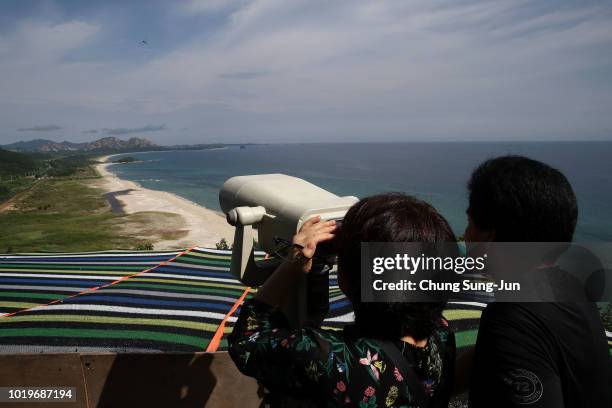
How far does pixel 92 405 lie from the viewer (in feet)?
8.58

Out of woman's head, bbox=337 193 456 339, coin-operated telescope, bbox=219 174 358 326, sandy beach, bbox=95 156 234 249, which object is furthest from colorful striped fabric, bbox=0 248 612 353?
sandy beach, bbox=95 156 234 249

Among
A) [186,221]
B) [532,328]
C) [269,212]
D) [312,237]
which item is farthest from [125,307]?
[186,221]

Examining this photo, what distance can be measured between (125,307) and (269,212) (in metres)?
2.36

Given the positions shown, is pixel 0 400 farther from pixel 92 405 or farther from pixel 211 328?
pixel 211 328

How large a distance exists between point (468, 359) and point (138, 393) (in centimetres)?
201

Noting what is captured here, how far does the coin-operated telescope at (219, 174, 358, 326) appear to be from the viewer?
195 cm

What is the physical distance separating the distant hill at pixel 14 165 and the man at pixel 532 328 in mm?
103951

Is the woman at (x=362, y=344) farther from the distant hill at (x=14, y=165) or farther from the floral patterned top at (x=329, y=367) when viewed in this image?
the distant hill at (x=14, y=165)

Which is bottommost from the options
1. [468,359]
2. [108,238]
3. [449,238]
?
[108,238]

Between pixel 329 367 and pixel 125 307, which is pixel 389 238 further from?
pixel 125 307

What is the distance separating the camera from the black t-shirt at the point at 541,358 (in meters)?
1.16

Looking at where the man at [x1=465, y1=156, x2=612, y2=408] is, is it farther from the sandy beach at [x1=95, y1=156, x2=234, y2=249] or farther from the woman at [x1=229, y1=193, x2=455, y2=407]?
the sandy beach at [x1=95, y1=156, x2=234, y2=249]

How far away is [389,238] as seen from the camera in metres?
1.20

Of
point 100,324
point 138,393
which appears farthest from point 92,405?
point 100,324
